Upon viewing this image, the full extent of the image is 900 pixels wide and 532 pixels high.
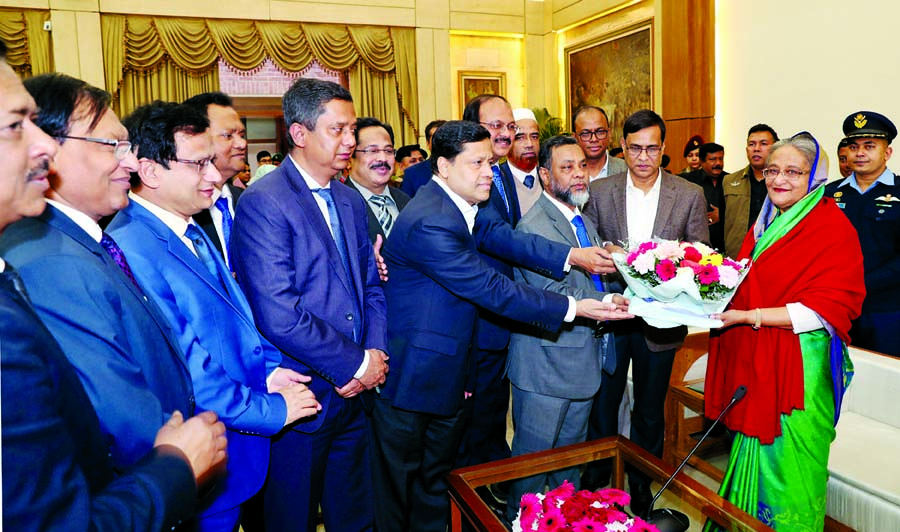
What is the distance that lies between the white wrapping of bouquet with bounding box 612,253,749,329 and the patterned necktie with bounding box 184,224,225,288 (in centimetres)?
138

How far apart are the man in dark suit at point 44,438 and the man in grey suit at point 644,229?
2.10 metres

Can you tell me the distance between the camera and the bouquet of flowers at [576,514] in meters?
1.50

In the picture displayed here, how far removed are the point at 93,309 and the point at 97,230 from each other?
0.97 ft

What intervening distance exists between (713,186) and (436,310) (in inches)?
165

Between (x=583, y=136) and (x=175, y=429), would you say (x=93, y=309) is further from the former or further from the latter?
(x=583, y=136)

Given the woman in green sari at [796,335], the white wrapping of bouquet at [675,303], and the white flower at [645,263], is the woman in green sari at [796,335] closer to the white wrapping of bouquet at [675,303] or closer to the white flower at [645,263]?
the white wrapping of bouquet at [675,303]

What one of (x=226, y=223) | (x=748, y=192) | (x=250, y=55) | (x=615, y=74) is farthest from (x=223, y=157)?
(x=615, y=74)

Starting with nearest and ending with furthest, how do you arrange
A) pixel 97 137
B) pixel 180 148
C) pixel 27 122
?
pixel 27 122
pixel 97 137
pixel 180 148

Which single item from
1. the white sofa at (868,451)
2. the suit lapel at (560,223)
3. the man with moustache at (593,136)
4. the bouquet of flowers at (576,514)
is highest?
the man with moustache at (593,136)

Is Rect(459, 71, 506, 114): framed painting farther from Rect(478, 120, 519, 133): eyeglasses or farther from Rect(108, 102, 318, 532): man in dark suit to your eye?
Rect(108, 102, 318, 532): man in dark suit

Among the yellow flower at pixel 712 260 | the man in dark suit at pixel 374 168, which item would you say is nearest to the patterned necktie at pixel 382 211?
the man in dark suit at pixel 374 168

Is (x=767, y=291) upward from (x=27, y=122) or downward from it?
downward

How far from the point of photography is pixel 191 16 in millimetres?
8727

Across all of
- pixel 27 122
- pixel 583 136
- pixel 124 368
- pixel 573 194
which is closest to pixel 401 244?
pixel 573 194
